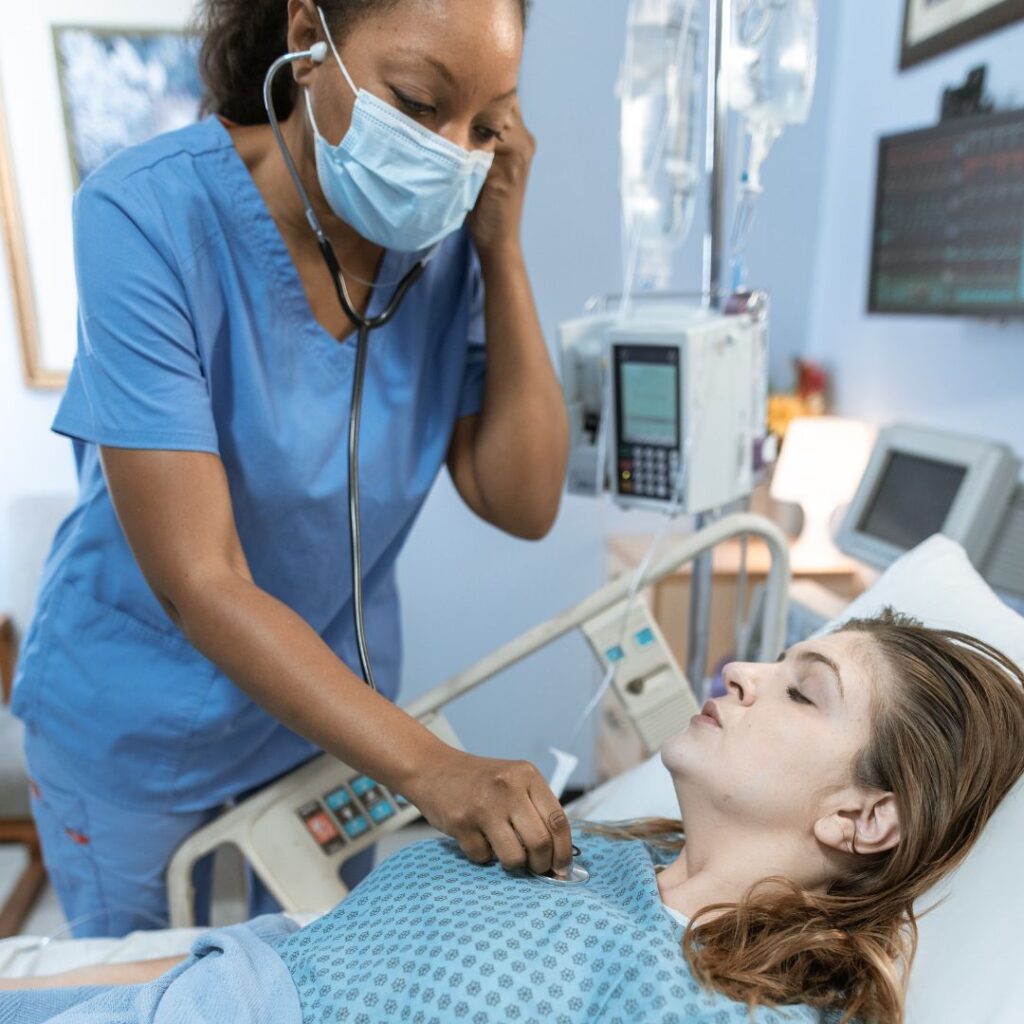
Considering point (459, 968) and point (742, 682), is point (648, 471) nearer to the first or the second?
point (742, 682)

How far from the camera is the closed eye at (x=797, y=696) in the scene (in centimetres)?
98

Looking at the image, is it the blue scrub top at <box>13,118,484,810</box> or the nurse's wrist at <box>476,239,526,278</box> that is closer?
the blue scrub top at <box>13,118,484,810</box>

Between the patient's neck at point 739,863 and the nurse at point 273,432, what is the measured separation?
196 mm

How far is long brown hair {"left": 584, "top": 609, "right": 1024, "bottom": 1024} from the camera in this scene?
0.84m

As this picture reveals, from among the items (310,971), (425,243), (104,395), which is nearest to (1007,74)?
(425,243)

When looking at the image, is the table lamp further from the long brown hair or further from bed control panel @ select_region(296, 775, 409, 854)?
bed control panel @ select_region(296, 775, 409, 854)

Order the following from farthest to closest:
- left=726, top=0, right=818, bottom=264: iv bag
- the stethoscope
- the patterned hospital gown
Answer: left=726, top=0, right=818, bottom=264: iv bag, the stethoscope, the patterned hospital gown

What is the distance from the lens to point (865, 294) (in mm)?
2381

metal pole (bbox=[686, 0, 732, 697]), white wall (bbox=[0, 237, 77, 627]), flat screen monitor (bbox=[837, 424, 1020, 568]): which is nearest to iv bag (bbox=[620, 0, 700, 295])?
metal pole (bbox=[686, 0, 732, 697])

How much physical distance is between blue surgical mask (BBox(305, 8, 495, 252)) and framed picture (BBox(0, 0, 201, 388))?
4.85 feet

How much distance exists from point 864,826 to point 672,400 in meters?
0.61

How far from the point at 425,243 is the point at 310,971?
0.76 m

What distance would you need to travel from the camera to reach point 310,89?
39.0 inches

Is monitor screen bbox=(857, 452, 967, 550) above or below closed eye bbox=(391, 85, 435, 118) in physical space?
below
